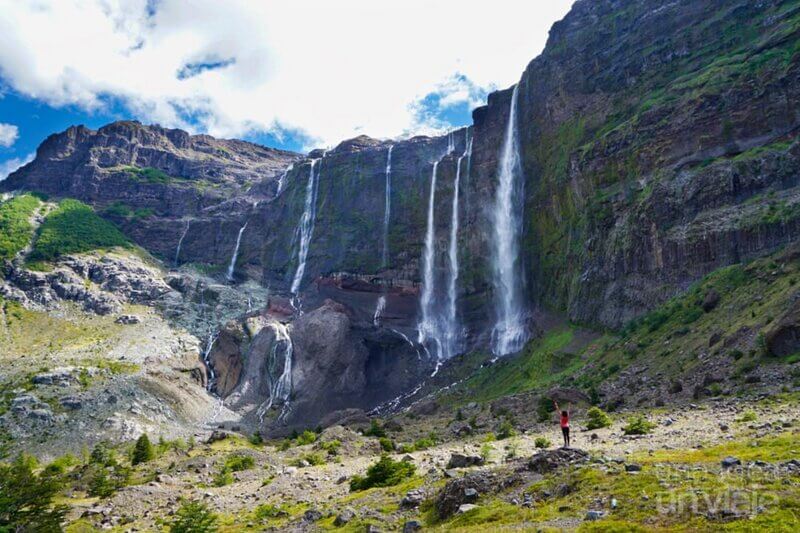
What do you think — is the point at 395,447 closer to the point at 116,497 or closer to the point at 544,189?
the point at 116,497

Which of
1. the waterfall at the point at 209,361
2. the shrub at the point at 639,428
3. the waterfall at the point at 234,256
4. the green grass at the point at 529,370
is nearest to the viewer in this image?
the shrub at the point at 639,428

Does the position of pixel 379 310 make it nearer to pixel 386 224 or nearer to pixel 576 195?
pixel 386 224

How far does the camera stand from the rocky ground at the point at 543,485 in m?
12.5

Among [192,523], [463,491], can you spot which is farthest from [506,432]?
[192,523]

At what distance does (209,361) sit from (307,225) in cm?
3816

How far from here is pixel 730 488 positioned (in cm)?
1221

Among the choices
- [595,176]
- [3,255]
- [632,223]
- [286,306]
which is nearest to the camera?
[632,223]

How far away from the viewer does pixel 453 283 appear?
94.5 meters

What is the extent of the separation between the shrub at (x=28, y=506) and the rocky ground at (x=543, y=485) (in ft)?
6.10

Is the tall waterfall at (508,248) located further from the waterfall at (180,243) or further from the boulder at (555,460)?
the waterfall at (180,243)

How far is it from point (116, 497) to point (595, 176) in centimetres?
6136

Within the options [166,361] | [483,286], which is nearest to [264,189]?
[166,361]

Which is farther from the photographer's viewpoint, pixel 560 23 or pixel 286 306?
pixel 286 306

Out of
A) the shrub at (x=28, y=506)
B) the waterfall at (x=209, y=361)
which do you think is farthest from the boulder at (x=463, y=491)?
the waterfall at (x=209, y=361)
